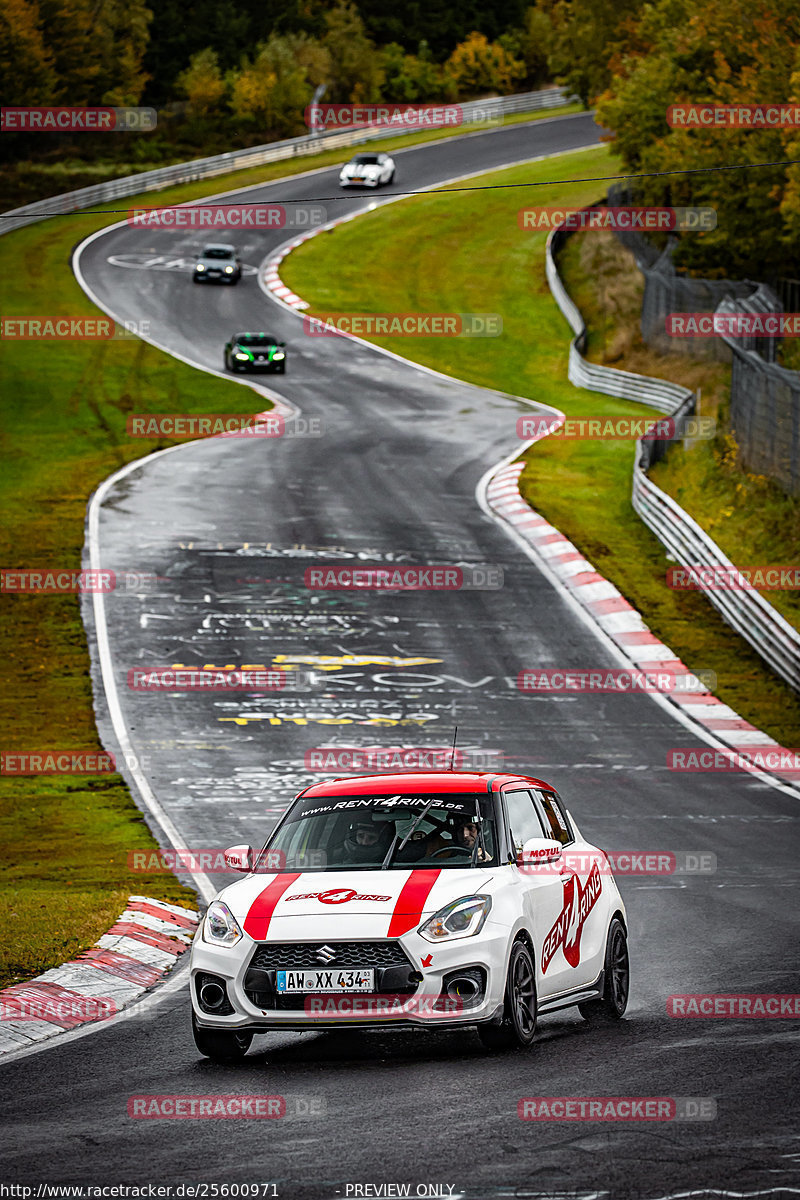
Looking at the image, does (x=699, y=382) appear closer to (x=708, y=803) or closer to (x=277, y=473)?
(x=277, y=473)

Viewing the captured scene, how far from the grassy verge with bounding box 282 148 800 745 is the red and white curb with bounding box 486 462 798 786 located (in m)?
0.28

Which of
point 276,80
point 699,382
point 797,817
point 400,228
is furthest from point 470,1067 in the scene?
point 276,80

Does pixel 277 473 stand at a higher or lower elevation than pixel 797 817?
lower

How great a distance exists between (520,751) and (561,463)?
2112cm

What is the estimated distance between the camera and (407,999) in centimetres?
868

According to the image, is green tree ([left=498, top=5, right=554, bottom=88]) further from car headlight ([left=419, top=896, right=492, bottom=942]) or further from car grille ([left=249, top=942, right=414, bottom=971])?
car grille ([left=249, top=942, right=414, bottom=971])

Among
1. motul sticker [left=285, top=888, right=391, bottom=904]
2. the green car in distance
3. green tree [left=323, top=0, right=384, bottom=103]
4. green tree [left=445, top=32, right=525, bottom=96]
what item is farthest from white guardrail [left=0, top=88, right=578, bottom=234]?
motul sticker [left=285, top=888, right=391, bottom=904]

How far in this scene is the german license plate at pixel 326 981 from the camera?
28.5ft

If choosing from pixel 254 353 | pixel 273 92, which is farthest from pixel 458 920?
pixel 273 92

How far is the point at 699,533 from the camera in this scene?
29.9 metres

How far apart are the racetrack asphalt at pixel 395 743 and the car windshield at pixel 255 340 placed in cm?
119

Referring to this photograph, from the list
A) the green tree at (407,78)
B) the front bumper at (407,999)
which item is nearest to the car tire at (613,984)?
the front bumper at (407,999)

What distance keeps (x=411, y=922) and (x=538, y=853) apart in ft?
3.12

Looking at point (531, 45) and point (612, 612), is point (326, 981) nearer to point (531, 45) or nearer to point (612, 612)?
point (612, 612)
